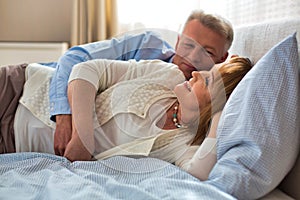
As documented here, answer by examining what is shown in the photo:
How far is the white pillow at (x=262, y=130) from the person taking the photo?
90 cm

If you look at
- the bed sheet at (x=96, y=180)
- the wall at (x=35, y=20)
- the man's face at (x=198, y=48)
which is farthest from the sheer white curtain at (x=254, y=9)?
the wall at (x=35, y=20)

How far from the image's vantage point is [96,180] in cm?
97

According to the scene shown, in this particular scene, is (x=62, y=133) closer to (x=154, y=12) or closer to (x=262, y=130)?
(x=262, y=130)

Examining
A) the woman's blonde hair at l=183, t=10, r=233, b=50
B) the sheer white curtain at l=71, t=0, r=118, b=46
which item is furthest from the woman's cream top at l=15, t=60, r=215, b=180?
the sheer white curtain at l=71, t=0, r=118, b=46

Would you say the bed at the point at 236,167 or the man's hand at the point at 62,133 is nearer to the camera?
the bed at the point at 236,167

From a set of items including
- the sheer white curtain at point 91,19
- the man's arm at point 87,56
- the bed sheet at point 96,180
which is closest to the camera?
the bed sheet at point 96,180

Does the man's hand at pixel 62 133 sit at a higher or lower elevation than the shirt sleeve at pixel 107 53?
lower

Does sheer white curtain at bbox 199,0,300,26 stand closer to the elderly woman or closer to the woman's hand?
the elderly woman

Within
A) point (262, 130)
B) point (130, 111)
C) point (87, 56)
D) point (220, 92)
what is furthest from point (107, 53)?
point (262, 130)

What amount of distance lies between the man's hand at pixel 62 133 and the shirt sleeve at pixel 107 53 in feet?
0.11

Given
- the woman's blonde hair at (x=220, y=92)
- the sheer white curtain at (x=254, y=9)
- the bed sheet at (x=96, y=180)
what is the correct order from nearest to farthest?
1. the bed sheet at (x=96, y=180)
2. the woman's blonde hair at (x=220, y=92)
3. the sheer white curtain at (x=254, y=9)

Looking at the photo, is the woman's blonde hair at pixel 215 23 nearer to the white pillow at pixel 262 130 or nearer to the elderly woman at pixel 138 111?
the elderly woman at pixel 138 111

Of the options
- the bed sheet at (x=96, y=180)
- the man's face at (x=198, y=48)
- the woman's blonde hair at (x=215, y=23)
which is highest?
the woman's blonde hair at (x=215, y=23)

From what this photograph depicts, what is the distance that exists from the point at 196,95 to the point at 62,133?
1.42 feet
